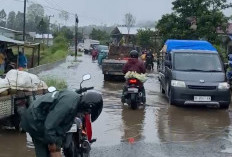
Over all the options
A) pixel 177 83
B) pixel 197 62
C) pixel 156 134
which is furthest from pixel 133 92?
pixel 156 134

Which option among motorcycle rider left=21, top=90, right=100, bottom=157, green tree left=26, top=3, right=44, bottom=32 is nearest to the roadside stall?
motorcycle rider left=21, top=90, right=100, bottom=157

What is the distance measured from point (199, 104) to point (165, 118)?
1673mm

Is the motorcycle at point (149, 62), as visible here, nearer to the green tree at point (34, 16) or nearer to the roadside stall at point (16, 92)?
the roadside stall at point (16, 92)

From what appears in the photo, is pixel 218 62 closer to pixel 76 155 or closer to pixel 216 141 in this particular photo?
pixel 216 141

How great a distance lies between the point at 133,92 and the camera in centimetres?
1186

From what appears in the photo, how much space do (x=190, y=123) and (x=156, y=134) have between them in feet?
5.63

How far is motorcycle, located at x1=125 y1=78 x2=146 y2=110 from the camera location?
11906 millimetres

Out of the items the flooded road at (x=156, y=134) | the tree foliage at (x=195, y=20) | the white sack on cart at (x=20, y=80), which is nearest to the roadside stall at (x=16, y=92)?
the white sack on cart at (x=20, y=80)

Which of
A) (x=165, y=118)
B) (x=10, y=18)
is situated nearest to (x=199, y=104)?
(x=165, y=118)

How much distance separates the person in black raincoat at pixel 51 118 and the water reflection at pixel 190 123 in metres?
4.36

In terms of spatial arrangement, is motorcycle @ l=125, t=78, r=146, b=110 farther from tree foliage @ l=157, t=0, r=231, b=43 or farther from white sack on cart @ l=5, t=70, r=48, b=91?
tree foliage @ l=157, t=0, r=231, b=43

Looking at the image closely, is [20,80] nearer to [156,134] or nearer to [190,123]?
[156,134]

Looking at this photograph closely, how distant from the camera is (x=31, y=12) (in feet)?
306

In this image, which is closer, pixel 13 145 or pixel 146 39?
pixel 13 145
